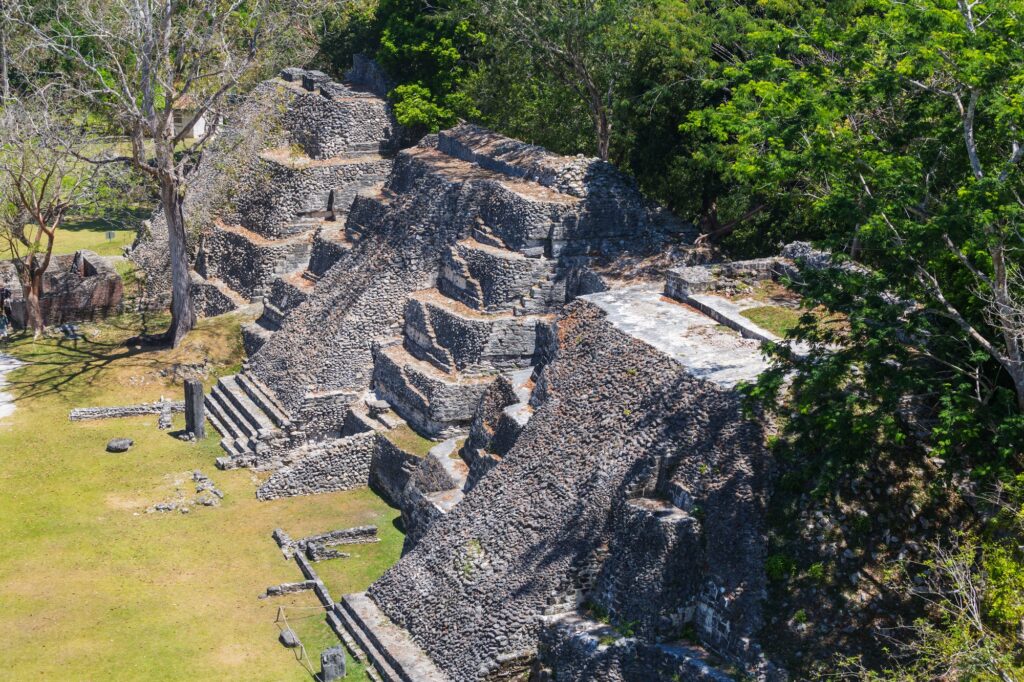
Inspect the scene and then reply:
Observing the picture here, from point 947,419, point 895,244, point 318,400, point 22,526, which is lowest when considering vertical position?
point 22,526

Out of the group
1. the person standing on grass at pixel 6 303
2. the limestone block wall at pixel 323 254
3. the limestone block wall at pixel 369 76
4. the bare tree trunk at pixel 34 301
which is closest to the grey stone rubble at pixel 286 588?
the limestone block wall at pixel 323 254

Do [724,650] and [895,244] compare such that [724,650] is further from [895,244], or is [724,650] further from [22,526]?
[22,526]

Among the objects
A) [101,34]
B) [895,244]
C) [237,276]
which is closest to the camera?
[895,244]

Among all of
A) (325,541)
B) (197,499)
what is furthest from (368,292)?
(325,541)

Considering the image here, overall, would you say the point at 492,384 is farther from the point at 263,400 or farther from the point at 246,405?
the point at 246,405

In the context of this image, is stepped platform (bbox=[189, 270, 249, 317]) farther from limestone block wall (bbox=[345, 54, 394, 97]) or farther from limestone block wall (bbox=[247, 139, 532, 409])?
limestone block wall (bbox=[345, 54, 394, 97])

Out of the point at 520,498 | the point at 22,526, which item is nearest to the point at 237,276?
the point at 22,526
